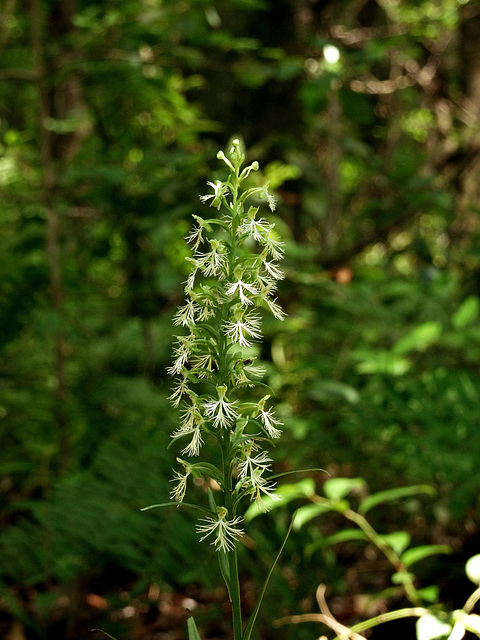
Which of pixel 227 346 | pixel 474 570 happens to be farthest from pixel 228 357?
pixel 474 570

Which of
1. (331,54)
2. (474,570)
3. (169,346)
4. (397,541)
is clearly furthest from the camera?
(169,346)

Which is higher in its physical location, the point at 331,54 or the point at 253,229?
the point at 331,54

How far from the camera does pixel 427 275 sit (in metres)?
3.75

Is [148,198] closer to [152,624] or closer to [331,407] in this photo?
[331,407]

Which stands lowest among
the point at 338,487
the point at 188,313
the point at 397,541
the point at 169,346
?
the point at 169,346

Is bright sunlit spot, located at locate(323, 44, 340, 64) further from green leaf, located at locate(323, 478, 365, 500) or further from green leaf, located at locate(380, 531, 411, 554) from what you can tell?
green leaf, located at locate(380, 531, 411, 554)

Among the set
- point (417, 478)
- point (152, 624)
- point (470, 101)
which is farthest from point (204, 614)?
point (470, 101)

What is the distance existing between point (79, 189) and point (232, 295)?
2.07 meters

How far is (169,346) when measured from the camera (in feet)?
12.2

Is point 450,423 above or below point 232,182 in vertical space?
below

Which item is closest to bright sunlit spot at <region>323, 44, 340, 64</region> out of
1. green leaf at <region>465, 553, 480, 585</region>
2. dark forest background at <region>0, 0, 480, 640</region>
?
dark forest background at <region>0, 0, 480, 640</region>

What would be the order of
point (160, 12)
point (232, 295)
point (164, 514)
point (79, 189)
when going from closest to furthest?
point (232, 295) < point (164, 514) < point (160, 12) < point (79, 189)

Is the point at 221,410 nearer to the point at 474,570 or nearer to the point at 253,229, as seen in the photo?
the point at 253,229

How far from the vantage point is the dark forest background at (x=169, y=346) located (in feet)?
7.50
